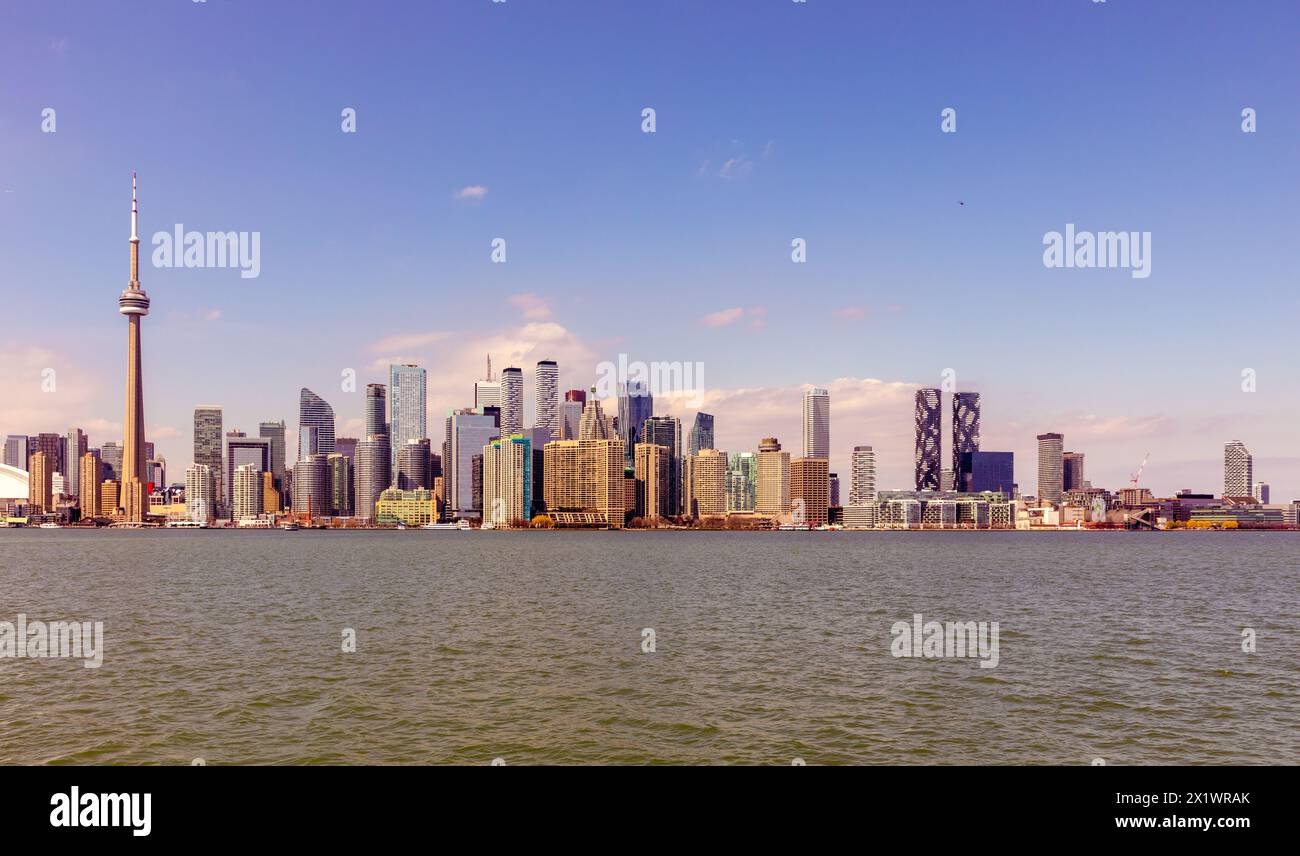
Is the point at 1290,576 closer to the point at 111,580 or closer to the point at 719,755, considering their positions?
the point at 719,755

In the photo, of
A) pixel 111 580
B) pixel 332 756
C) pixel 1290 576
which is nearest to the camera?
pixel 332 756
